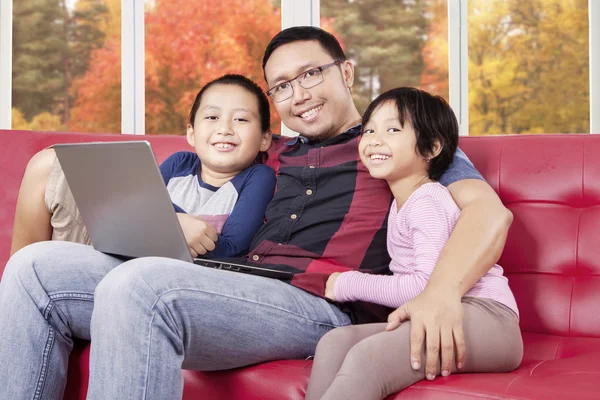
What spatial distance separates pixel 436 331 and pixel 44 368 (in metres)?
0.81

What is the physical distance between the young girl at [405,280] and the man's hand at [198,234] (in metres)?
0.31

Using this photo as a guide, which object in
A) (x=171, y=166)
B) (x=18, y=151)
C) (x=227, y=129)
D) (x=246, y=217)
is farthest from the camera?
(x=18, y=151)

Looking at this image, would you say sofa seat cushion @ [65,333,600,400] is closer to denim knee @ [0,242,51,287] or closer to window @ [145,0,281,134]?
denim knee @ [0,242,51,287]

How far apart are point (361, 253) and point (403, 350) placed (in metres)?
0.41

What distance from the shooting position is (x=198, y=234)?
165 cm

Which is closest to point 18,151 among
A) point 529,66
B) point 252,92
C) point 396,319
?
point 252,92

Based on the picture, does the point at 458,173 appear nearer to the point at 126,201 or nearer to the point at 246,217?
the point at 246,217

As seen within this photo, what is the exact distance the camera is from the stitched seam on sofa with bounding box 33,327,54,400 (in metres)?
1.47

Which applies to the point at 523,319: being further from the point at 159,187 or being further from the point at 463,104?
the point at 463,104

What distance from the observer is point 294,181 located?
1.82 meters

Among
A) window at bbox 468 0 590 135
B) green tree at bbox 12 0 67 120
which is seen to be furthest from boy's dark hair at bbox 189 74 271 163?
green tree at bbox 12 0 67 120

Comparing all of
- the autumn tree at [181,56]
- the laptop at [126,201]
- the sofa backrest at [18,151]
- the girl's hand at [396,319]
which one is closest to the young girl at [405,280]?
the girl's hand at [396,319]

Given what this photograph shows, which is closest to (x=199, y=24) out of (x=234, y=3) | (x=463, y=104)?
(x=234, y=3)

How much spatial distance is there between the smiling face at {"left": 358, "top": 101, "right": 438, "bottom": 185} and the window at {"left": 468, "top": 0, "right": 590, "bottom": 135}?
311 centimetres
